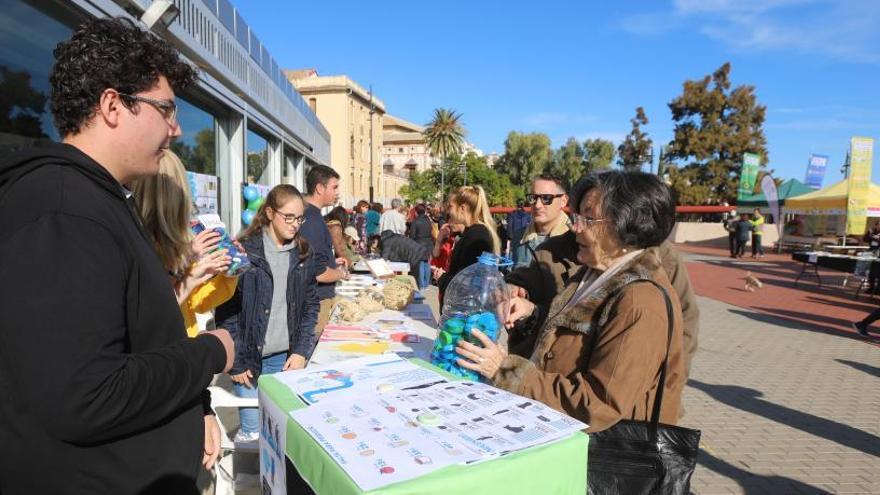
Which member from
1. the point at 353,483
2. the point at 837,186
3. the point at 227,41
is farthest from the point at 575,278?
the point at 837,186

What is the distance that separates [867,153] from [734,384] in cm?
1465

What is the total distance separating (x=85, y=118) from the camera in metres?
1.18

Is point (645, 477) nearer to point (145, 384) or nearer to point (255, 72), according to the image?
point (145, 384)

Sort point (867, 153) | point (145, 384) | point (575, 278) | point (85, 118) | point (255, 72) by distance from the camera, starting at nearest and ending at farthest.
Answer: point (145, 384) < point (85, 118) < point (575, 278) < point (255, 72) < point (867, 153)

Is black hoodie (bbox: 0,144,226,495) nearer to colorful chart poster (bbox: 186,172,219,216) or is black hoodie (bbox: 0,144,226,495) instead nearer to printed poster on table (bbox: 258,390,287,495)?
printed poster on table (bbox: 258,390,287,495)

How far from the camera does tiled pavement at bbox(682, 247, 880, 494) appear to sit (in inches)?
146

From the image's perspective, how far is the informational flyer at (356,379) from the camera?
129 cm

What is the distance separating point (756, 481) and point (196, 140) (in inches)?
300

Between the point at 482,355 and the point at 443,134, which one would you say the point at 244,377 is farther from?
the point at 443,134

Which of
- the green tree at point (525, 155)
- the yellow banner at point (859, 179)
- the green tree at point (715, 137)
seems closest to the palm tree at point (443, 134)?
the green tree at point (525, 155)

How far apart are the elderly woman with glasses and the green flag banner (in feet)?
104

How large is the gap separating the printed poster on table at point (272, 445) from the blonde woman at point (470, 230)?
284 centimetres

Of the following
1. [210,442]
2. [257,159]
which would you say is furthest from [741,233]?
[210,442]

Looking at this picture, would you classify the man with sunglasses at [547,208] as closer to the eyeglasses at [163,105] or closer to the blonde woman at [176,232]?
the blonde woman at [176,232]
